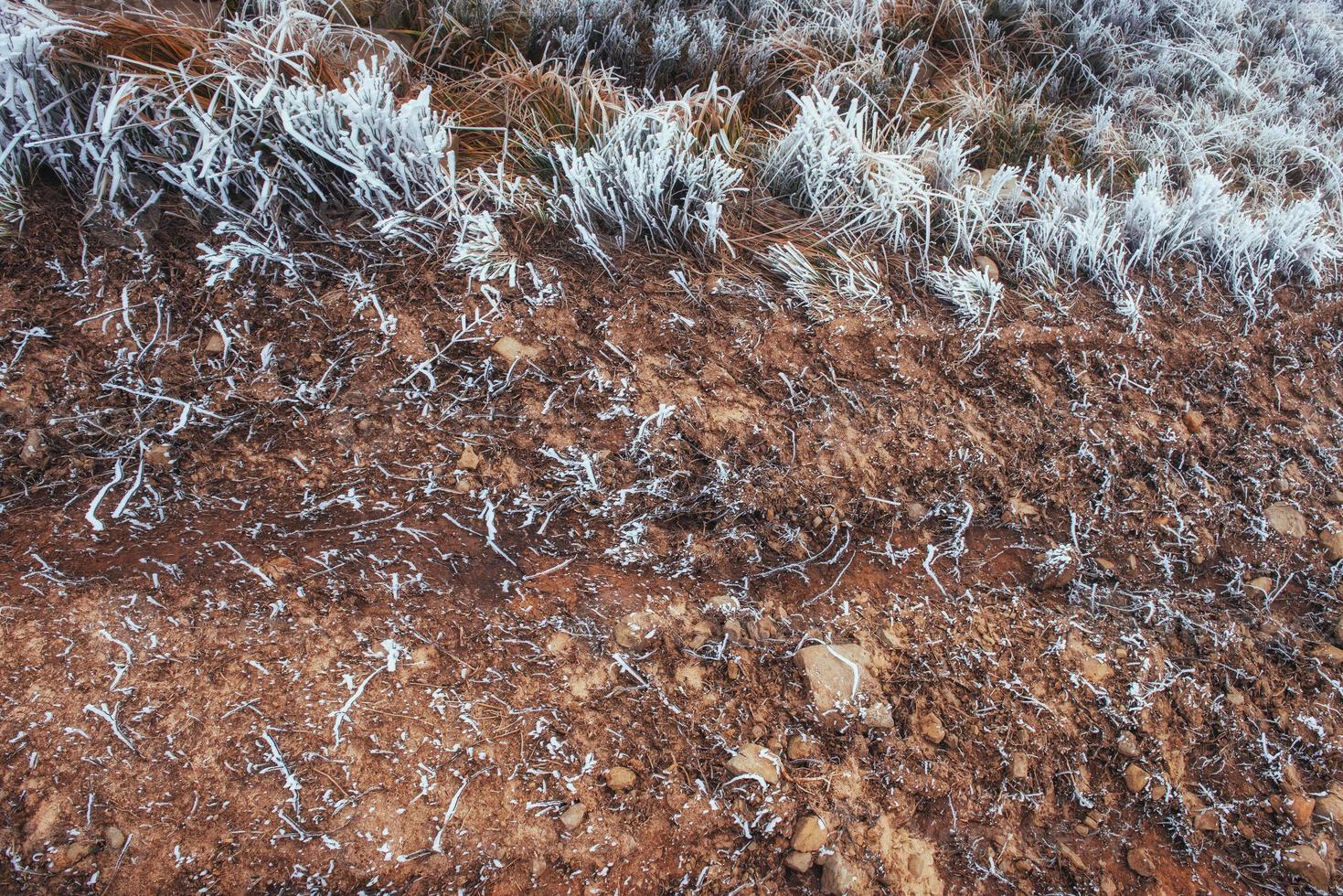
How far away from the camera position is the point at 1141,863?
5.92 ft

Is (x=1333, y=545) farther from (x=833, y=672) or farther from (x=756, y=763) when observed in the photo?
(x=756, y=763)

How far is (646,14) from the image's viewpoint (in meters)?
3.11

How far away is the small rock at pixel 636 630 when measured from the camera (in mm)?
1833

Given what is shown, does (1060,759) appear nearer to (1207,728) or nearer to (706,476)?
(1207,728)

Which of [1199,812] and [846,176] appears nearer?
[1199,812]

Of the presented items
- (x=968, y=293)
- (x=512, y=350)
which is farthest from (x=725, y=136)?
(x=512, y=350)

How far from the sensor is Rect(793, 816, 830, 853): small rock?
5.36ft

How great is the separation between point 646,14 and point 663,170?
124 cm

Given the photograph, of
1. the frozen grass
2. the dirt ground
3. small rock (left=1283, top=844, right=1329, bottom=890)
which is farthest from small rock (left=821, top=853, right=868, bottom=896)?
the frozen grass

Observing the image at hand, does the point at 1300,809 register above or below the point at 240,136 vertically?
below

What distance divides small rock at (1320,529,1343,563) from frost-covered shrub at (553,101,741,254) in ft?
8.08

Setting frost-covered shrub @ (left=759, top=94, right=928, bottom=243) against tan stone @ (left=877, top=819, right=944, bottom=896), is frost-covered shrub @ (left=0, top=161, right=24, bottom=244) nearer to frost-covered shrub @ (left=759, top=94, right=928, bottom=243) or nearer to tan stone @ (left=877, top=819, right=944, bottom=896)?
frost-covered shrub @ (left=759, top=94, right=928, bottom=243)

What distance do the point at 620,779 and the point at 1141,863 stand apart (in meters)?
1.38

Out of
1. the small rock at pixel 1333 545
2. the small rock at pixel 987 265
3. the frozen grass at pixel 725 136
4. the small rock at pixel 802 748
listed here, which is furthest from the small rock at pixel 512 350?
the small rock at pixel 1333 545
